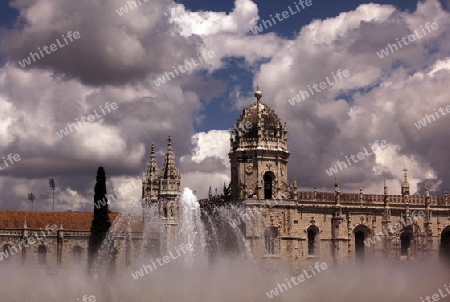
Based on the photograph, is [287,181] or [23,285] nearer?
[23,285]

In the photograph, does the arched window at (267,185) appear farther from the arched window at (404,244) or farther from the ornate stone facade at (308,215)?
the arched window at (404,244)

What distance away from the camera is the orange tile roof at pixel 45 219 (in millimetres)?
73681

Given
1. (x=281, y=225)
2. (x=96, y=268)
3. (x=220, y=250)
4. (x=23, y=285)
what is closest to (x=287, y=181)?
(x=281, y=225)

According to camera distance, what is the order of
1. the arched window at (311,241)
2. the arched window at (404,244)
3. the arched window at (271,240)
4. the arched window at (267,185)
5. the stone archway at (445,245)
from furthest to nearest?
the arched window at (404,244) < the stone archway at (445,245) < the arched window at (311,241) < the arched window at (267,185) < the arched window at (271,240)

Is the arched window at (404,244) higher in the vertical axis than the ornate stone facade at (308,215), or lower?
lower

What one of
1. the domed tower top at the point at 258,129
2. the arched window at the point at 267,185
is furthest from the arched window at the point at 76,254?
the arched window at the point at 267,185

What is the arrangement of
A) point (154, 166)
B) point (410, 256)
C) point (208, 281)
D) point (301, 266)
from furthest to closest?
1. point (154, 166)
2. point (410, 256)
3. point (301, 266)
4. point (208, 281)

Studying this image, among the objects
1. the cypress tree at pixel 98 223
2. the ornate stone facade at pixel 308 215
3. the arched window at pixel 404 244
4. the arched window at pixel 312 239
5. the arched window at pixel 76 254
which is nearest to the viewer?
the ornate stone facade at pixel 308 215

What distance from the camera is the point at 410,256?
6028cm

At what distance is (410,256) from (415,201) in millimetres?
5060

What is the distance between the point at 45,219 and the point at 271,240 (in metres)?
31.0

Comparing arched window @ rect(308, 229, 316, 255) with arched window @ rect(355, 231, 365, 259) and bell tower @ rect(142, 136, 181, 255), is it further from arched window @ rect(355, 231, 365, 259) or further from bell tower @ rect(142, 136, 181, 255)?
bell tower @ rect(142, 136, 181, 255)

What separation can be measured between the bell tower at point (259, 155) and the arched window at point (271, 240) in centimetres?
287

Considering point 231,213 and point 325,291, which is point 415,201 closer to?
point 231,213
